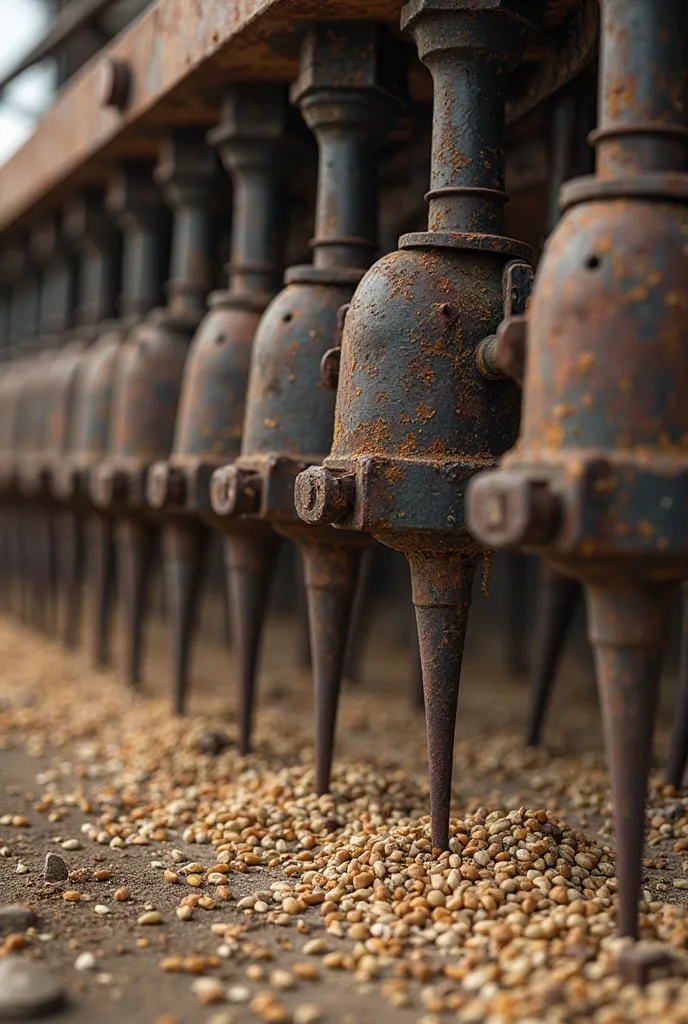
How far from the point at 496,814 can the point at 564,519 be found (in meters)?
1.31

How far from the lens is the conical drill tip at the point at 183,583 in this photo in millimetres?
5234

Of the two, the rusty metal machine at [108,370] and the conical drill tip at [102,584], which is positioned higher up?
the rusty metal machine at [108,370]

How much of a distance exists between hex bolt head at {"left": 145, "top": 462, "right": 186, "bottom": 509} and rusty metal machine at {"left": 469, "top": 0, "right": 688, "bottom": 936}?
93.2 inches

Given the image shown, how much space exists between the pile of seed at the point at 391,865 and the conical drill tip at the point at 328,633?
0.55 feet

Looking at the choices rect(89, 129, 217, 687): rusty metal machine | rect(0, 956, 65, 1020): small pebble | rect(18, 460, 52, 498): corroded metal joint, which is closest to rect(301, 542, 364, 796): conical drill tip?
rect(0, 956, 65, 1020): small pebble

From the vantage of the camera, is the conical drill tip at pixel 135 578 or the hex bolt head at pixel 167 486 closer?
the hex bolt head at pixel 167 486

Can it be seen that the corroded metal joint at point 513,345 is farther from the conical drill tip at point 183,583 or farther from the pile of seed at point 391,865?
the conical drill tip at point 183,583

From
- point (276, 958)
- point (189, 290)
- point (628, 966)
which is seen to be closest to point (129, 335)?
point (189, 290)

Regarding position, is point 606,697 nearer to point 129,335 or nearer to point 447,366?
point 447,366

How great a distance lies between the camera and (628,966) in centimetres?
235

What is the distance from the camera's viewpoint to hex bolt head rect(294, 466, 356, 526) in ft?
→ 10.2

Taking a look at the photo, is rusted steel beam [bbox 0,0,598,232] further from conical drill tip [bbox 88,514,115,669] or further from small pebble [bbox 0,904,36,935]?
small pebble [bbox 0,904,36,935]

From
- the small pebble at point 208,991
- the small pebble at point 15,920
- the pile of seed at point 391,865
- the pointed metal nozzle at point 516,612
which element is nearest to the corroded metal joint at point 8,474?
the pile of seed at point 391,865

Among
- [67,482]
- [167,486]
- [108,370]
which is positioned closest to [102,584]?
[67,482]
